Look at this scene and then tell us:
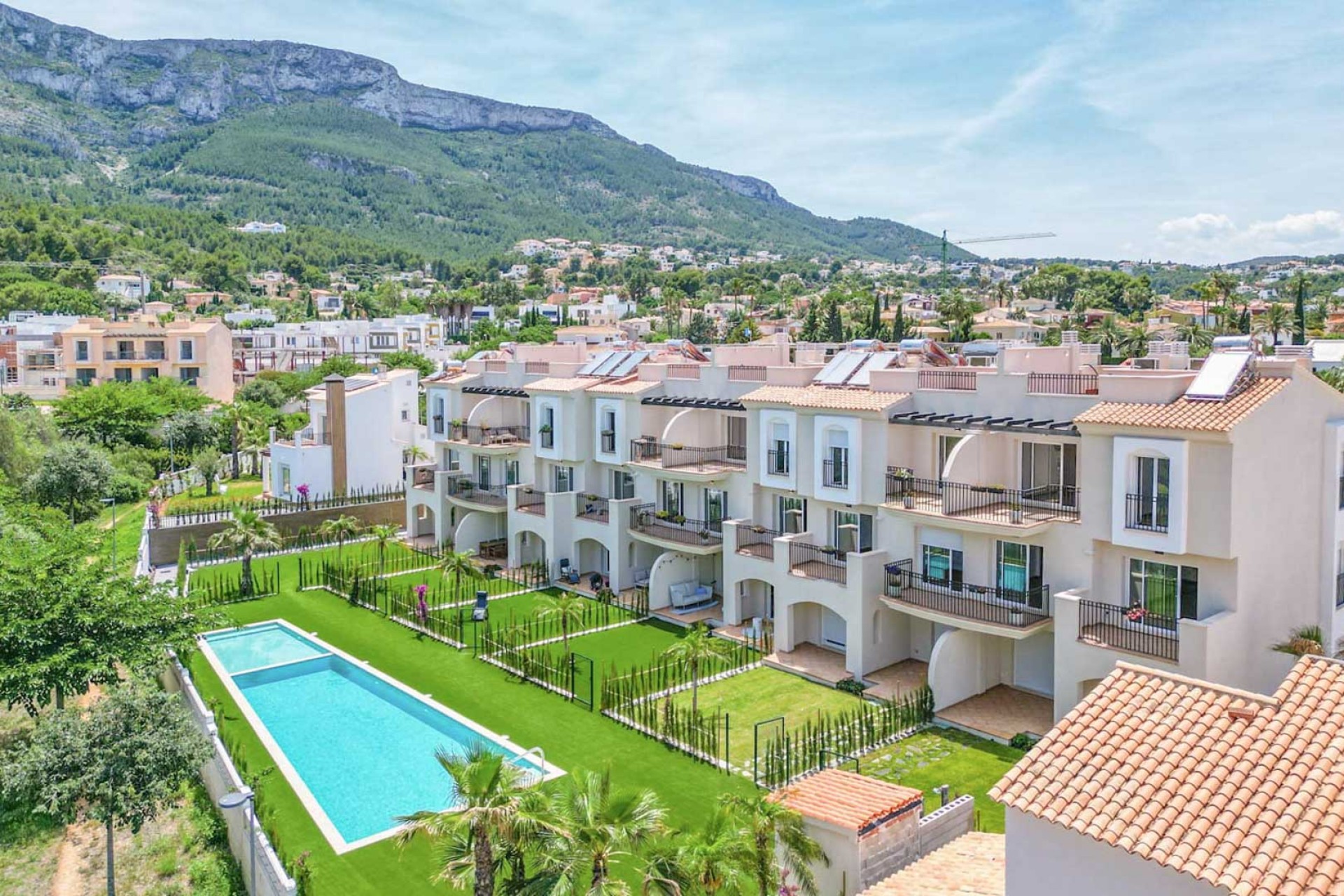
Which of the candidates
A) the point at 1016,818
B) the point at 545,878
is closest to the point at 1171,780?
the point at 1016,818

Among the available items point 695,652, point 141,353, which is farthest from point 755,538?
point 141,353

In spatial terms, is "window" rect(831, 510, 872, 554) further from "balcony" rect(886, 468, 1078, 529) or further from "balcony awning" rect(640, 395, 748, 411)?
"balcony awning" rect(640, 395, 748, 411)

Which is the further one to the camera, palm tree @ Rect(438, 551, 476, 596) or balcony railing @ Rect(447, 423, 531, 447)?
balcony railing @ Rect(447, 423, 531, 447)

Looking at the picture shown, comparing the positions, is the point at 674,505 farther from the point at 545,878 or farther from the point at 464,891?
the point at 545,878

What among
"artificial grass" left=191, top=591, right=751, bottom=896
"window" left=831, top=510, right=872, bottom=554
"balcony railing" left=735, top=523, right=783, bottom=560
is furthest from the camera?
"balcony railing" left=735, top=523, right=783, bottom=560

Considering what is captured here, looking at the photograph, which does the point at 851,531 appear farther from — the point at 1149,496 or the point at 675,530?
the point at 1149,496

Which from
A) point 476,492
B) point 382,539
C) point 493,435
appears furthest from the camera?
point 476,492

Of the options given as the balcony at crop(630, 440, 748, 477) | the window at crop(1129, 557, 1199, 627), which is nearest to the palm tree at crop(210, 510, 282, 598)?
the balcony at crop(630, 440, 748, 477)
